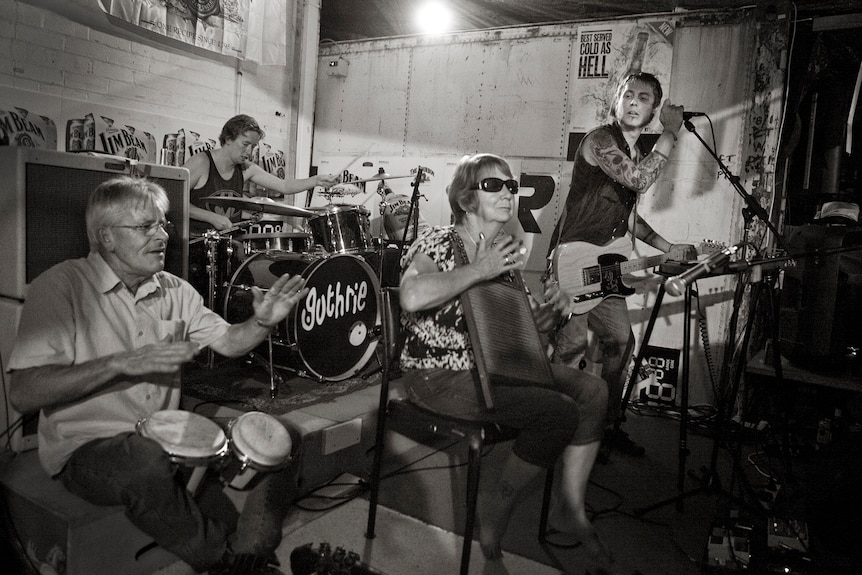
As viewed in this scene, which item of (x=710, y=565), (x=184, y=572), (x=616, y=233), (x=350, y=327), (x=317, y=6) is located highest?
(x=317, y=6)

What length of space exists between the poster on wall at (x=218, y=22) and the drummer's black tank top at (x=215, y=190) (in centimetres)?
116

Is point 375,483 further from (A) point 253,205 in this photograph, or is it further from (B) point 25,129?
(B) point 25,129

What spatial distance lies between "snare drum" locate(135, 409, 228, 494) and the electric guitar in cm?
243

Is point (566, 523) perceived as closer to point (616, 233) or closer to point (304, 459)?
point (304, 459)

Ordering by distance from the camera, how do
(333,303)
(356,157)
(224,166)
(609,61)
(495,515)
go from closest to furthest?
(495,515), (333,303), (224,166), (609,61), (356,157)

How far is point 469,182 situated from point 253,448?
4.98 feet

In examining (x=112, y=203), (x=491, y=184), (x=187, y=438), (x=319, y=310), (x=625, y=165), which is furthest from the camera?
(x=319, y=310)

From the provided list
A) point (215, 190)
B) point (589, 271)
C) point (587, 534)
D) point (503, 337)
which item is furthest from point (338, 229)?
point (587, 534)

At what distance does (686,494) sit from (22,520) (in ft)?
10.9

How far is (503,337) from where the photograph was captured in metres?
2.58

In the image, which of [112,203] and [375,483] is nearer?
[112,203]

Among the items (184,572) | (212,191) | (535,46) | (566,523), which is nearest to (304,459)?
(184,572)

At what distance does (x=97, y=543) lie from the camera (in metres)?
2.26

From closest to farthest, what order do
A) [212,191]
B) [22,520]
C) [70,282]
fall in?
[70,282]
[22,520]
[212,191]
